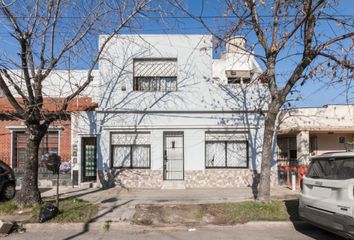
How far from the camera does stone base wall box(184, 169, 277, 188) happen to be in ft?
57.1

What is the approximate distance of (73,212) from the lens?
11164 mm

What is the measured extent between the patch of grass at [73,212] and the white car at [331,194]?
5.73 m

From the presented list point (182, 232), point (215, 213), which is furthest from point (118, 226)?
point (215, 213)

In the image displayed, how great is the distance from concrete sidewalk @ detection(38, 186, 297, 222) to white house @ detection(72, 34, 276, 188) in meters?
1.13

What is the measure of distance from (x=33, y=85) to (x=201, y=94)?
25.8ft

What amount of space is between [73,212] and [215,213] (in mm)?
4006

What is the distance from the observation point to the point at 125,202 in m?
13.3

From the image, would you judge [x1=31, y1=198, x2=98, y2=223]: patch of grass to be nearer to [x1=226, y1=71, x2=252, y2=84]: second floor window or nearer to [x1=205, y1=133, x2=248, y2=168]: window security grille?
[x1=205, y1=133, x2=248, y2=168]: window security grille

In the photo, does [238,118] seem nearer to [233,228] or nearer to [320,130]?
[320,130]

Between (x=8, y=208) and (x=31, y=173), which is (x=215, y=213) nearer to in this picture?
(x=31, y=173)

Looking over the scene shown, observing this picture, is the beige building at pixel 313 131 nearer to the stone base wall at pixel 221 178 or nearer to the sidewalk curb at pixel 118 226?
the stone base wall at pixel 221 178

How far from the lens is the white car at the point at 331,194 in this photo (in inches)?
289

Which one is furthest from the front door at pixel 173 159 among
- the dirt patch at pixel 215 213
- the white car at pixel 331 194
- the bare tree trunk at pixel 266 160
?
the white car at pixel 331 194

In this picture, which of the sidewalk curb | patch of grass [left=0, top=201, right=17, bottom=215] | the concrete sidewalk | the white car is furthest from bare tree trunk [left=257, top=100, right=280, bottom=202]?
patch of grass [left=0, top=201, right=17, bottom=215]
